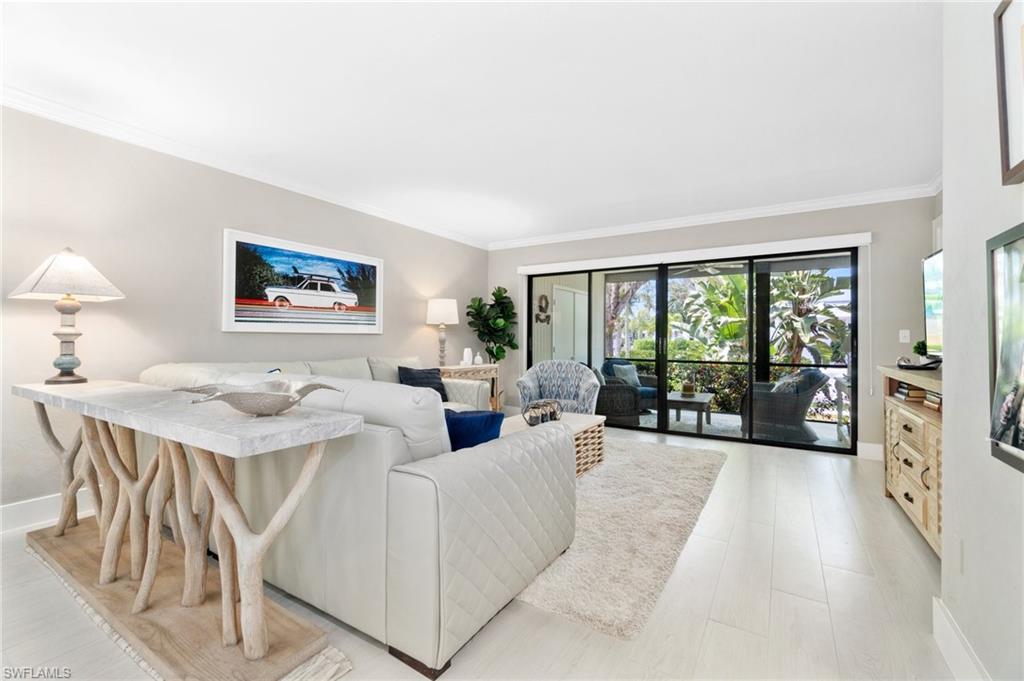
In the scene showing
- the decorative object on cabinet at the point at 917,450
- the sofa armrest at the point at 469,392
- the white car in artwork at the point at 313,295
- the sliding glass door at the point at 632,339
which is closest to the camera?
the decorative object on cabinet at the point at 917,450

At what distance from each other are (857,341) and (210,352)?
5475 millimetres

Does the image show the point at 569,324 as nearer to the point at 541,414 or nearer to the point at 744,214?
the point at 744,214

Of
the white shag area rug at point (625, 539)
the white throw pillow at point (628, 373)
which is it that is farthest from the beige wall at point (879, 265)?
the white throw pillow at point (628, 373)

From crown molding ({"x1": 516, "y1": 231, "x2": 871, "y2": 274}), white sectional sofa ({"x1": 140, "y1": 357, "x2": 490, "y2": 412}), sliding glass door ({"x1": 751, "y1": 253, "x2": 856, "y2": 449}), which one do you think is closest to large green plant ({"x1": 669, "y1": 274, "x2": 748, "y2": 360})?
sliding glass door ({"x1": 751, "y1": 253, "x2": 856, "y2": 449})

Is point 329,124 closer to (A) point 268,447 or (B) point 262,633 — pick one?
(A) point 268,447

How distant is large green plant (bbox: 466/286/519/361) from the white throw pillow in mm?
1348

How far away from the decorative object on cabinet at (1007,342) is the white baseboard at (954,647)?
0.64 m

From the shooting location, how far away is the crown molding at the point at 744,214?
153 inches

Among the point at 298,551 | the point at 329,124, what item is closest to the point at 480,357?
the point at 329,124

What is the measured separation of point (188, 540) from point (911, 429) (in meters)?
3.56

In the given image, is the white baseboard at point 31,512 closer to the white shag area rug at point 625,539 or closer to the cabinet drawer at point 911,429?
the white shag area rug at point 625,539

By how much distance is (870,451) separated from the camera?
13.3 ft

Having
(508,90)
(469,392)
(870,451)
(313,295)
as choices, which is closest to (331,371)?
(313,295)

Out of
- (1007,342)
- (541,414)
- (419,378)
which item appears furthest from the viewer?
(419,378)
